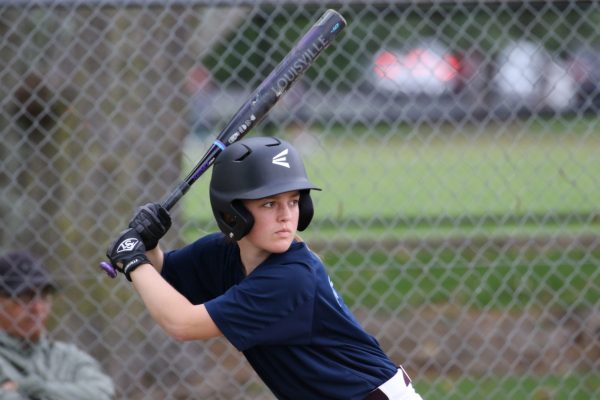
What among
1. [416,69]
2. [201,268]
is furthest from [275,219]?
[416,69]

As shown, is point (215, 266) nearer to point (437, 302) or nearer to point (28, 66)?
point (28, 66)

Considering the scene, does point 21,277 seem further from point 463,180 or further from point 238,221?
point 463,180

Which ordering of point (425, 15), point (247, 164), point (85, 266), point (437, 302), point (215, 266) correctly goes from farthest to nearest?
point (437, 302)
point (85, 266)
point (425, 15)
point (215, 266)
point (247, 164)

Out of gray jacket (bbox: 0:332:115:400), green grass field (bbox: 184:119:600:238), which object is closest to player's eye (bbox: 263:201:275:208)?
gray jacket (bbox: 0:332:115:400)

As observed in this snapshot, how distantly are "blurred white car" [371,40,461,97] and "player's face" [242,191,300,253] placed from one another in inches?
75.1

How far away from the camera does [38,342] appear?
4.21 m

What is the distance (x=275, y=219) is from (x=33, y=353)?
157 cm

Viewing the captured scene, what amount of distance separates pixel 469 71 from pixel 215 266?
6368 mm

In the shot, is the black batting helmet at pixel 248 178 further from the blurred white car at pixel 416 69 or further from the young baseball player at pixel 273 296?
the blurred white car at pixel 416 69

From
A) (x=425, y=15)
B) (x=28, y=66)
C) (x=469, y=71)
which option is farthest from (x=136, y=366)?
(x=469, y=71)

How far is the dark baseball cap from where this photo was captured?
434 centimetres

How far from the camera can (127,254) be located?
304 cm

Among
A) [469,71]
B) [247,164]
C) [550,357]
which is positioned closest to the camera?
[247,164]

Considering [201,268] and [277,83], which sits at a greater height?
[277,83]
